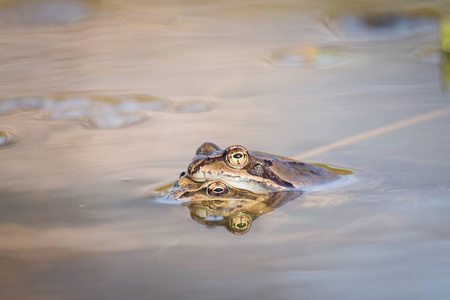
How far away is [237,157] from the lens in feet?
14.1

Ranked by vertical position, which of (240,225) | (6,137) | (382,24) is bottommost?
(240,225)

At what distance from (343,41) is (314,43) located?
336mm

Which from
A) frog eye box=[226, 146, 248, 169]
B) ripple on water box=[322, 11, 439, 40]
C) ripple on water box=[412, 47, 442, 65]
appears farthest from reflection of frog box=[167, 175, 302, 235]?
ripple on water box=[322, 11, 439, 40]

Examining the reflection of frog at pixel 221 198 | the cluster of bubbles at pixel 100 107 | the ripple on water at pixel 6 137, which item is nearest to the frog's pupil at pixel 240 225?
the reflection of frog at pixel 221 198

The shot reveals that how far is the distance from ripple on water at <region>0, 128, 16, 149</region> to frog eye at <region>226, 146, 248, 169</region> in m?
1.97

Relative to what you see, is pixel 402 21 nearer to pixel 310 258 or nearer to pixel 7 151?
pixel 7 151

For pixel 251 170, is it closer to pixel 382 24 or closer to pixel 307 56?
pixel 307 56

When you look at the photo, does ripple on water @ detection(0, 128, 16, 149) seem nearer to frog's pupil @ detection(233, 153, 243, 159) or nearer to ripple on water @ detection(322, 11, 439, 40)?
frog's pupil @ detection(233, 153, 243, 159)

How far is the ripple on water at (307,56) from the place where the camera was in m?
7.18

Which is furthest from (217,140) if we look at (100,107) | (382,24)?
(382,24)

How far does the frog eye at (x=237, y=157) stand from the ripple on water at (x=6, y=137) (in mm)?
1968

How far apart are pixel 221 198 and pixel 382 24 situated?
4.63m

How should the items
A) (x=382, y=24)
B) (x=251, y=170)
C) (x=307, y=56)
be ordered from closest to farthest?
(x=251, y=170) → (x=307, y=56) → (x=382, y=24)

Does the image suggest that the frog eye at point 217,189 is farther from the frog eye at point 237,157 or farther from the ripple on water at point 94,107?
the ripple on water at point 94,107
